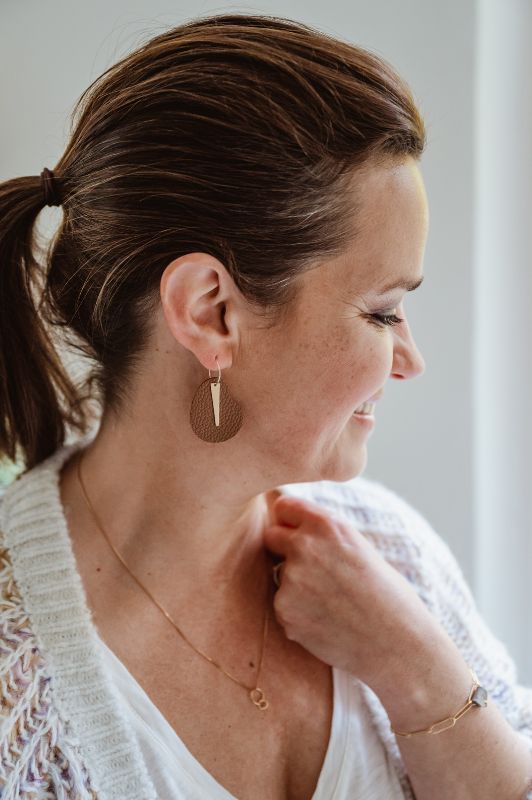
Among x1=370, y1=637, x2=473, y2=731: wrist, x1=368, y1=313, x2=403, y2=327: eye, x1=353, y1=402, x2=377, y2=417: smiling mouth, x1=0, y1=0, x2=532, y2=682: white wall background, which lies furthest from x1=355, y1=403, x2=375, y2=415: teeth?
x1=0, y1=0, x2=532, y2=682: white wall background

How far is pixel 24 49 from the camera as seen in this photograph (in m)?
1.67

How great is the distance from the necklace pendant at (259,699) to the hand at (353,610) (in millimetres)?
82

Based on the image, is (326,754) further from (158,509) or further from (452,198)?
(452,198)

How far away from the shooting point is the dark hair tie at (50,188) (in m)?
1.10

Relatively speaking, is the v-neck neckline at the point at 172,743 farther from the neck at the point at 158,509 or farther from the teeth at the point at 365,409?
the teeth at the point at 365,409

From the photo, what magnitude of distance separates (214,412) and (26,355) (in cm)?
31

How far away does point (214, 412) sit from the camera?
3.52 ft

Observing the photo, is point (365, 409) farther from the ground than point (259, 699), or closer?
farther from the ground

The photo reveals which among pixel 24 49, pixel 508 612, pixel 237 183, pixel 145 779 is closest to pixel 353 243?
pixel 237 183

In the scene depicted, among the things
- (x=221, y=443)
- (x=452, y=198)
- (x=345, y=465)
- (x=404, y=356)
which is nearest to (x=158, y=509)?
(x=221, y=443)

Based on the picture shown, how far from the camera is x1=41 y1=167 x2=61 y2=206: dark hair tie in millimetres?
1100

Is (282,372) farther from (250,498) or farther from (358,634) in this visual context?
(358,634)

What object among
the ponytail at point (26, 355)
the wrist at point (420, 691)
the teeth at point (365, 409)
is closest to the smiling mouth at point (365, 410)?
the teeth at point (365, 409)

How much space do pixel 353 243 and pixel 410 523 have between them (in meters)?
0.51
